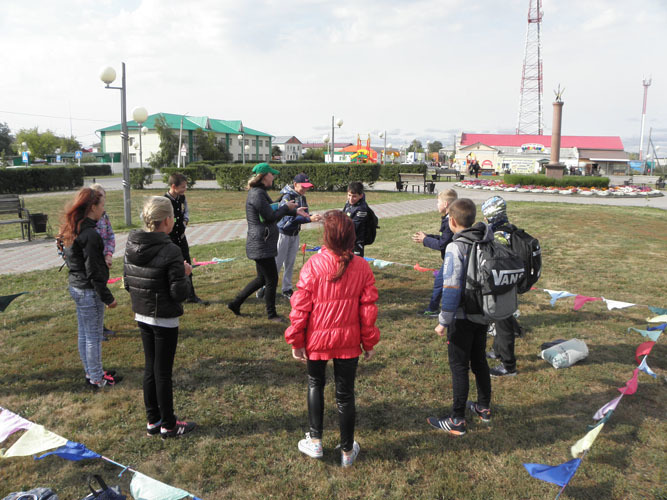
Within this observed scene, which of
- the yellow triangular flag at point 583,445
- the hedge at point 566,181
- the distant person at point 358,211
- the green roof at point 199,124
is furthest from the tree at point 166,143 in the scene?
the yellow triangular flag at point 583,445

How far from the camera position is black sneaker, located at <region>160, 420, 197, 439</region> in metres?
3.14

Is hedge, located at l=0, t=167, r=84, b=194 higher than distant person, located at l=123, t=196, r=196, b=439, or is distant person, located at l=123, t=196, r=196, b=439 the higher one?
hedge, located at l=0, t=167, r=84, b=194

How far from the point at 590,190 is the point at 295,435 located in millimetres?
25404

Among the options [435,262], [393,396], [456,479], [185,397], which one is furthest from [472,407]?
[435,262]

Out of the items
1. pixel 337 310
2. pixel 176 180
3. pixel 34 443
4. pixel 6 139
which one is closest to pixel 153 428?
pixel 34 443

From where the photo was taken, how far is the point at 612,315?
5.69 meters

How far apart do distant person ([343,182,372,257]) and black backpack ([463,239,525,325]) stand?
2.83 m

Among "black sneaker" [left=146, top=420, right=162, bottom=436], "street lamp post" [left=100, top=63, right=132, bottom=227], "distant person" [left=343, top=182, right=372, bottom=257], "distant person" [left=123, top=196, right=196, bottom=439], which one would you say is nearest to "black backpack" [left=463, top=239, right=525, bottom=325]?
"distant person" [left=123, top=196, right=196, bottom=439]

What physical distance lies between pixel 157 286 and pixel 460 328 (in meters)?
2.08

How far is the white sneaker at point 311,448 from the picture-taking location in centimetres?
294

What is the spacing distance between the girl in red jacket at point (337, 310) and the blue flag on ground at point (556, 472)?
1.06m

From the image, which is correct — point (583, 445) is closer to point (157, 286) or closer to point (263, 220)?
point (157, 286)

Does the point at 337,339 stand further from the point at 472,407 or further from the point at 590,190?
the point at 590,190

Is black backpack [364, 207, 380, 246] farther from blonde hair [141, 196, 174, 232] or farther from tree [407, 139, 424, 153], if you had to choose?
tree [407, 139, 424, 153]
